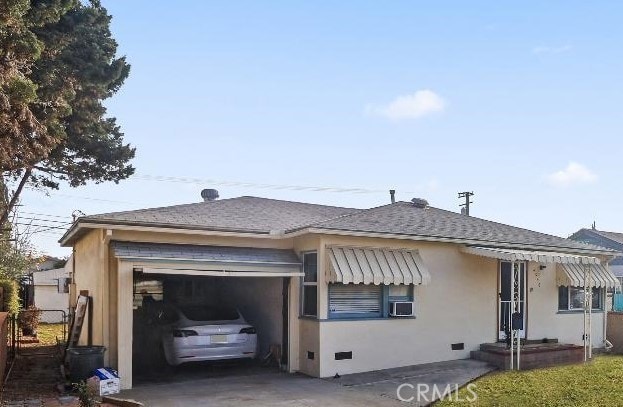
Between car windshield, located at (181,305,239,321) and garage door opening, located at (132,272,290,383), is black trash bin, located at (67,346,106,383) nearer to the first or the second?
garage door opening, located at (132,272,290,383)

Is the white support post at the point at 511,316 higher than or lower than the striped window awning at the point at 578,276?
lower

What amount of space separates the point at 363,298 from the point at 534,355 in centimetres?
459

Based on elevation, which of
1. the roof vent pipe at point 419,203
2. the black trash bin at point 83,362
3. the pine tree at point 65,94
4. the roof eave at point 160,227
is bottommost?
the black trash bin at point 83,362

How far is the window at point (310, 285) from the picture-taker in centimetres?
1315

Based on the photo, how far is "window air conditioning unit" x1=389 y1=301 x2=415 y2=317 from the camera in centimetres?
1386

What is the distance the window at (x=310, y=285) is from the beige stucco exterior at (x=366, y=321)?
0.17m

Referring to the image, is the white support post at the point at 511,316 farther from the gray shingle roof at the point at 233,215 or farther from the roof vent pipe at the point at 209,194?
the roof vent pipe at the point at 209,194

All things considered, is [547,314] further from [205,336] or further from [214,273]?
[214,273]

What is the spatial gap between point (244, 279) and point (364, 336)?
4049 mm

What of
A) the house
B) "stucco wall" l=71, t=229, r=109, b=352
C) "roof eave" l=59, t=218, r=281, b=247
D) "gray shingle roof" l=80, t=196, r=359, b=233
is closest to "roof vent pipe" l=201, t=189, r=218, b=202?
"gray shingle roof" l=80, t=196, r=359, b=233

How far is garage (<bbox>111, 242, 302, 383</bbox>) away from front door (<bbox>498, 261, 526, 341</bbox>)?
6.24 m

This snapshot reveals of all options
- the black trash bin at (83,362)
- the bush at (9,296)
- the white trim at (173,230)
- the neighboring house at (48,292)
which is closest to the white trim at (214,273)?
the white trim at (173,230)

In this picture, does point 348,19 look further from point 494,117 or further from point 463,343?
point 463,343

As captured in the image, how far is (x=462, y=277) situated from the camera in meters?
15.2
